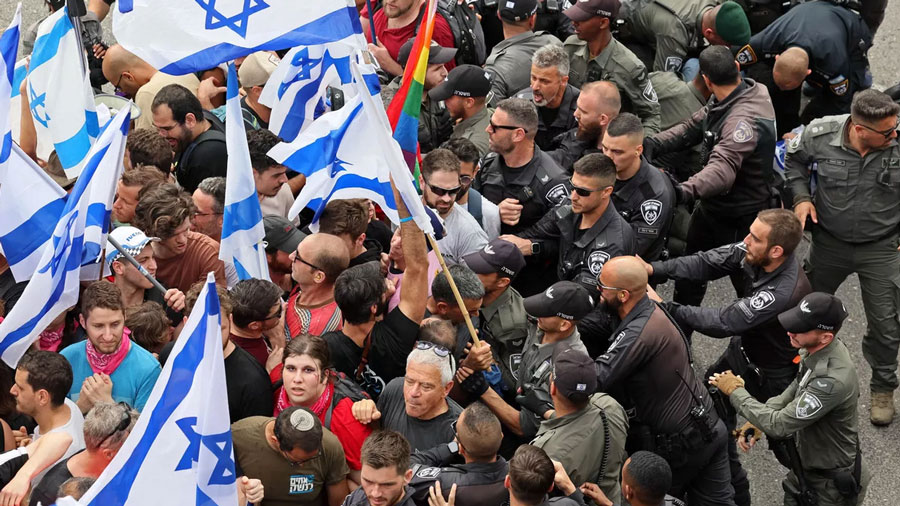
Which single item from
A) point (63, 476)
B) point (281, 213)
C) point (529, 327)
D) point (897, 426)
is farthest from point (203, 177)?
point (897, 426)

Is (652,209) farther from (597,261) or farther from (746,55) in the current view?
(746,55)

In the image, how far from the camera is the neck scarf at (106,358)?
6.15m

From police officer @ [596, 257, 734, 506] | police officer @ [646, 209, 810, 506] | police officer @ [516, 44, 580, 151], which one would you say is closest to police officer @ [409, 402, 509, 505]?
police officer @ [596, 257, 734, 506]

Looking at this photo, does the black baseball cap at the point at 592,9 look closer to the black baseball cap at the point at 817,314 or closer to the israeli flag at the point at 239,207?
the black baseball cap at the point at 817,314

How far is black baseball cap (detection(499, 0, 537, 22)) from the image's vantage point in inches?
377

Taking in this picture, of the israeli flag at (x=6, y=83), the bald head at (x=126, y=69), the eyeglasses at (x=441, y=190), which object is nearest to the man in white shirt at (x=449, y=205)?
the eyeglasses at (x=441, y=190)

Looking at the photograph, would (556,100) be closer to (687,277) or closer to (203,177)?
(687,277)

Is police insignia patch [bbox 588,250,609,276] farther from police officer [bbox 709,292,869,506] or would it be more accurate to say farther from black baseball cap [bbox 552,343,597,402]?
black baseball cap [bbox 552,343,597,402]

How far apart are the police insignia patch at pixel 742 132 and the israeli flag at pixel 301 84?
2928 mm

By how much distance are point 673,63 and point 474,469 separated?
219 inches

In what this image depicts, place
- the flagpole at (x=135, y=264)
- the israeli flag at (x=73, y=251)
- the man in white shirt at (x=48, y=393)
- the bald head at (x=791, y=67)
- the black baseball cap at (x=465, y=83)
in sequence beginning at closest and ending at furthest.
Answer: the man in white shirt at (x=48, y=393) < the israeli flag at (x=73, y=251) < the flagpole at (x=135, y=264) < the black baseball cap at (x=465, y=83) < the bald head at (x=791, y=67)

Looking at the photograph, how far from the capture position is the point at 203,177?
8.41m

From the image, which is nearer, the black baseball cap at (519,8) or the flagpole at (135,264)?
the flagpole at (135,264)

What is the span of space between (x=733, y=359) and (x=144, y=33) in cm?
440
